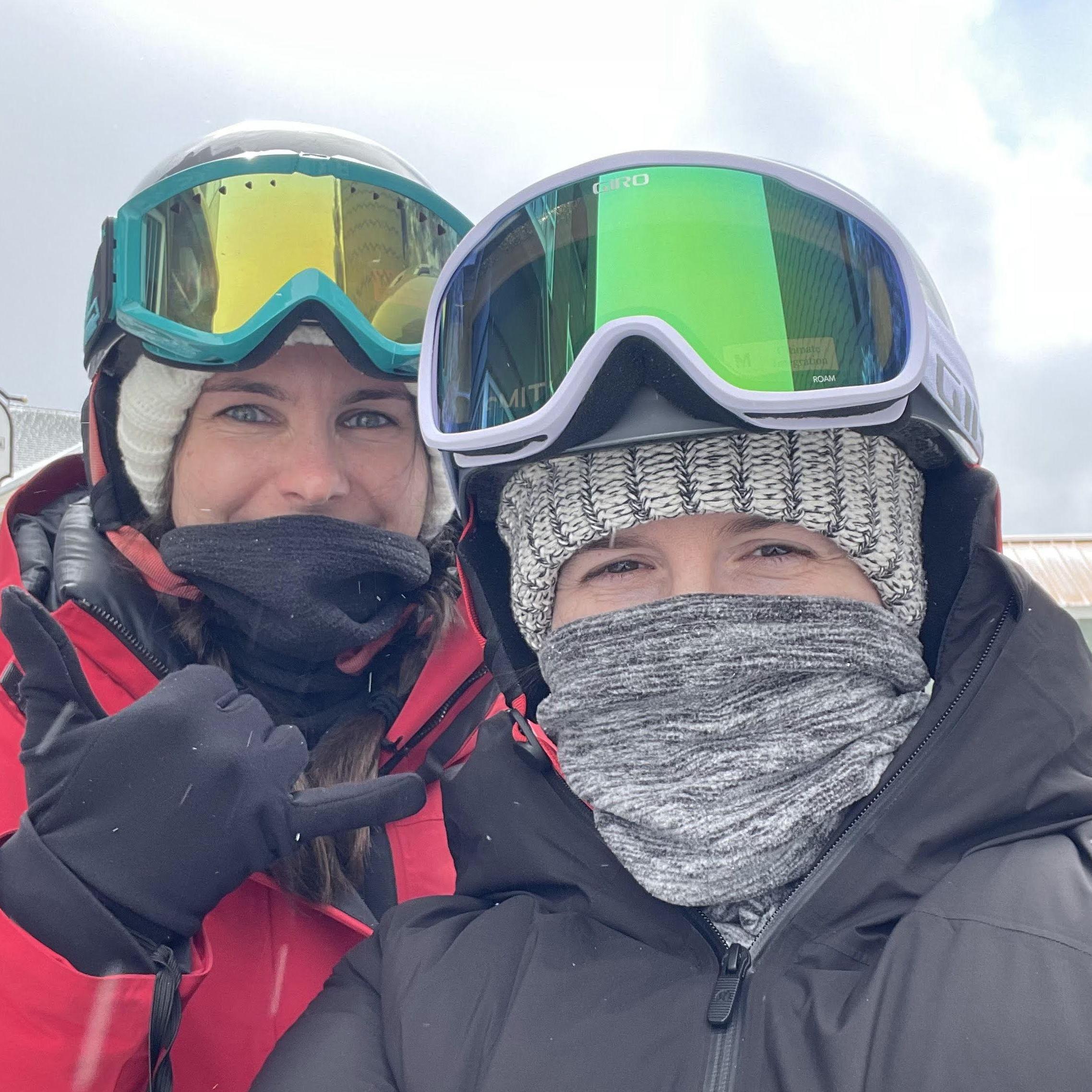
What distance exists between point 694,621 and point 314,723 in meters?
1.00

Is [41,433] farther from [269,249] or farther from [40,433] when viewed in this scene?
[269,249]

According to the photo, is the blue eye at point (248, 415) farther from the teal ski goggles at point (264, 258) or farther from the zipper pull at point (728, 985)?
the zipper pull at point (728, 985)

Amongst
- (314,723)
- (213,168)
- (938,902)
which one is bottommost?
(314,723)

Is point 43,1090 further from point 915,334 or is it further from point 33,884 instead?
point 915,334

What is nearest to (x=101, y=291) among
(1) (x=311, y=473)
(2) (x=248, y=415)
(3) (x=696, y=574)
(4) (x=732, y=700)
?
(2) (x=248, y=415)

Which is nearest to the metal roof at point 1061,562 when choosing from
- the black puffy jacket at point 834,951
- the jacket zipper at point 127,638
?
the black puffy jacket at point 834,951

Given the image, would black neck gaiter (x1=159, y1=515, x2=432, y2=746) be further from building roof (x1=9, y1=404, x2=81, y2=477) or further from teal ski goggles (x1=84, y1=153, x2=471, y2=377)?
building roof (x1=9, y1=404, x2=81, y2=477)

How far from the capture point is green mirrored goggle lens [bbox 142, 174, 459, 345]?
2.30 meters

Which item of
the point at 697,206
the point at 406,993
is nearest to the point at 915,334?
the point at 697,206

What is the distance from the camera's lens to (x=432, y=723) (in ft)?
7.22

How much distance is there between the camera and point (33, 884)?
1.48 m

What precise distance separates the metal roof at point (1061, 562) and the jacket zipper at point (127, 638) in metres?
9.70

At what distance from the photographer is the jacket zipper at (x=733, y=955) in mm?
1190

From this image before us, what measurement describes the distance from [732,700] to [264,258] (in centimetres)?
153
